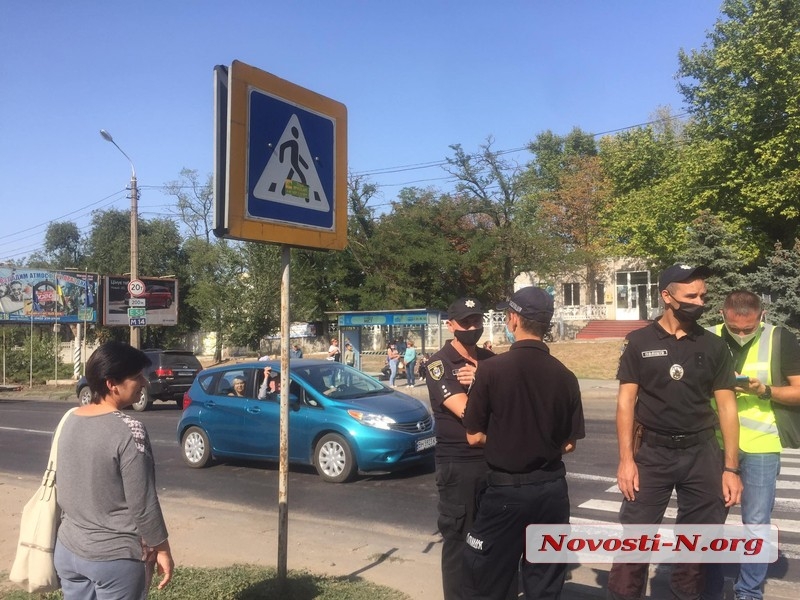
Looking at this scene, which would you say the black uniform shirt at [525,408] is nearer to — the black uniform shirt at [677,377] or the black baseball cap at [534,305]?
the black baseball cap at [534,305]

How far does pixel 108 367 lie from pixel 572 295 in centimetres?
4744

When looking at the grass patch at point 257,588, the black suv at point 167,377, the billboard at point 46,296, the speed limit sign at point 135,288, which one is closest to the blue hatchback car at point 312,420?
the grass patch at point 257,588

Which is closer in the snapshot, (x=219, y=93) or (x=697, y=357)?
(x=697, y=357)

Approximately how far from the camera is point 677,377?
3979 mm

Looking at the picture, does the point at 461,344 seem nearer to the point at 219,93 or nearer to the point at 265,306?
the point at 219,93

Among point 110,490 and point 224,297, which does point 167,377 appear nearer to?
point 224,297

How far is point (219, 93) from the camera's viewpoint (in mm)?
4348

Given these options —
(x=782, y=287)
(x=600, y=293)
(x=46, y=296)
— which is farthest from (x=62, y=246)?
(x=782, y=287)

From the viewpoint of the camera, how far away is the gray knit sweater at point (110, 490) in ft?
9.98

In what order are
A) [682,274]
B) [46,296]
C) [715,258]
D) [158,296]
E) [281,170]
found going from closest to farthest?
[682,274]
[281,170]
[715,258]
[46,296]
[158,296]

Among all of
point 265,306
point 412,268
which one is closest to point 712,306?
point 412,268

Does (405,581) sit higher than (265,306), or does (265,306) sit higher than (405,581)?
(265,306)

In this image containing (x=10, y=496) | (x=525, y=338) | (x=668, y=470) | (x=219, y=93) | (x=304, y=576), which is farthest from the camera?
(x=10, y=496)

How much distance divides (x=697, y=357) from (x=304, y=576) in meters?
3.13
